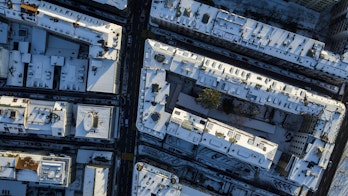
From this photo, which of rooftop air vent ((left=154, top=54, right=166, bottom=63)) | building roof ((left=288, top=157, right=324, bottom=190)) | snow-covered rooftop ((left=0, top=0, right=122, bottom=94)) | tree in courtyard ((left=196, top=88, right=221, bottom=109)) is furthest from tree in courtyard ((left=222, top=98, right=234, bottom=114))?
snow-covered rooftop ((left=0, top=0, right=122, bottom=94))

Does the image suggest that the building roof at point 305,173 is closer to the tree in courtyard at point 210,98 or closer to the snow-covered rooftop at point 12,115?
the tree in courtyard at point 210,98

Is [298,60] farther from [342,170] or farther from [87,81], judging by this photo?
[87,81]

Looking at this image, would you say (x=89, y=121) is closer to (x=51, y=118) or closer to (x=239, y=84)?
(x=51, y=118)

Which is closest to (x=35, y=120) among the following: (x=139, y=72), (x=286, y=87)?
(x=139, y=72)

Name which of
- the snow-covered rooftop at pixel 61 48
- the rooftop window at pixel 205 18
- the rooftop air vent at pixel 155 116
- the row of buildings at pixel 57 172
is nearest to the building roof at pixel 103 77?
the snow-covered rooftop at pixel 61 48

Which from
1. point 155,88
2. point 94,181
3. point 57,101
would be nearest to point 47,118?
point 57,101

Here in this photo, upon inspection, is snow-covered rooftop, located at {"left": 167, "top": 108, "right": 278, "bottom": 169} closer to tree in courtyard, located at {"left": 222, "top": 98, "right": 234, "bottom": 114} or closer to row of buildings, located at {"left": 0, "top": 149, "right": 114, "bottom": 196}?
tree in courtyard, located at {"left": 222, "top": 98, "right": 234, "bottom": 114}
